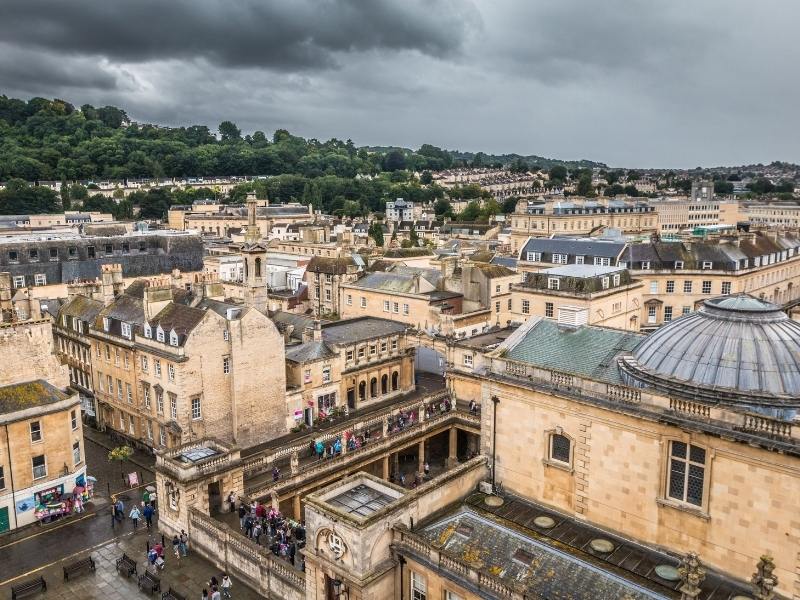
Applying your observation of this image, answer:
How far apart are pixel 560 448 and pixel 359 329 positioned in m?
31.3

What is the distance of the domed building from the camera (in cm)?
1908

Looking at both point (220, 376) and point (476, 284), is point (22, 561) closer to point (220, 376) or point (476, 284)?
point (220, 376)

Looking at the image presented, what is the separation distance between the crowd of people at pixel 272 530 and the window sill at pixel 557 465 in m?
10.7

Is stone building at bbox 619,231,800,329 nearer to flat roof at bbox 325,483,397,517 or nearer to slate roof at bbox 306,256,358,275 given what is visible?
slate roof at bbox 306,256,358,275

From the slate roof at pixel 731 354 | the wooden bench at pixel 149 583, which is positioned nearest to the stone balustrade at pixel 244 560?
the wooden bench at pixel 149 583

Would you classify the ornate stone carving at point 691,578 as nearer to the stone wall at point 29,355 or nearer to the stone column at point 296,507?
the stone column at point 296,507

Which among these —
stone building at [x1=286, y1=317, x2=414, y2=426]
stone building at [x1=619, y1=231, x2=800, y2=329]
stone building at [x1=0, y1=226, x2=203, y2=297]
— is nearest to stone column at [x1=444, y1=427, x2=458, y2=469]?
stone building at [x1=286, y1=317, x2=414, y2=426]

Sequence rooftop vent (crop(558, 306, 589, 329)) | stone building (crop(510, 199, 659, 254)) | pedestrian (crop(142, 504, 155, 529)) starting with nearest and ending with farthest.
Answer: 1. rooftop vent (crop(558, 306, 589, 329))
2. pedestrian (crop(142, 504, 155, 529))
3. stone building (crop(510, 199, 659, 254))

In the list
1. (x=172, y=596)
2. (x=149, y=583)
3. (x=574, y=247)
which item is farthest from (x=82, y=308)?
(x=574, y=247)

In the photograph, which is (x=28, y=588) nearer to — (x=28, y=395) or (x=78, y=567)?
(x=78, y=567)

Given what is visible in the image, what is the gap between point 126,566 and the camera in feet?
88.9

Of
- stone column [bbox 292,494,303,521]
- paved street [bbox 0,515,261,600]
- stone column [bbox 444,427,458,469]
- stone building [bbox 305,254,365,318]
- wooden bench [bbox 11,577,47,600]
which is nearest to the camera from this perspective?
wooden bench [bbox 11,577,47,600]

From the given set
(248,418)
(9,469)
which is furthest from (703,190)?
(9,469)

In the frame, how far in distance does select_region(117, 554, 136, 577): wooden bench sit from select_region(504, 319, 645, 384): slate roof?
59.1ft
